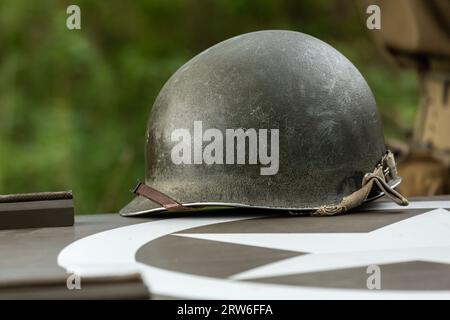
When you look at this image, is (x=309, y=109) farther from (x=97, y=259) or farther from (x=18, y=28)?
(x=18, y=28)

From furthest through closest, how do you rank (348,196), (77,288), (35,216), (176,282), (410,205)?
(410,205) → (348,196) → (35,216) → (176,282) → (77,288)

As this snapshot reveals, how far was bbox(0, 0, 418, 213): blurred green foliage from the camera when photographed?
598cm

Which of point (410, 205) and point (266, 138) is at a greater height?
point (266, 138)

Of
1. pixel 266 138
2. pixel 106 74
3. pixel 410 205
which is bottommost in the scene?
pixel 410 205

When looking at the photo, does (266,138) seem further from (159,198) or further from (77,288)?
(77,288)

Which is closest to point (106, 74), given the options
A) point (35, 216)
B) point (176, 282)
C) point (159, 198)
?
point (159, 198)

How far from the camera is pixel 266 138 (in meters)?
2.28

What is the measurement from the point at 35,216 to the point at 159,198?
34cm

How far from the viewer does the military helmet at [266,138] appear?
2.29m

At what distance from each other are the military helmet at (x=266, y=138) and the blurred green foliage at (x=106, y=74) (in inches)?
137

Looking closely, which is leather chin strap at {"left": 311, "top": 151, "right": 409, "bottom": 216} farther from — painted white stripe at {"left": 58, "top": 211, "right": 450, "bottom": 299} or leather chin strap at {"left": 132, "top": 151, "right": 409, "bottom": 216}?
painted white stripe at {"left": 58, "top": 211, "right": 450, "bottom": 299}

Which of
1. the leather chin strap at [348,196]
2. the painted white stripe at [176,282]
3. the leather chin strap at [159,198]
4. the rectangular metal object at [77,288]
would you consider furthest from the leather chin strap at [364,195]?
the rectangular metal object at [77,288]

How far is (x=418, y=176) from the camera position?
13.0 ft

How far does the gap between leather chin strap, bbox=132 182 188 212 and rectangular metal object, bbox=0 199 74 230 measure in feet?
0.72
